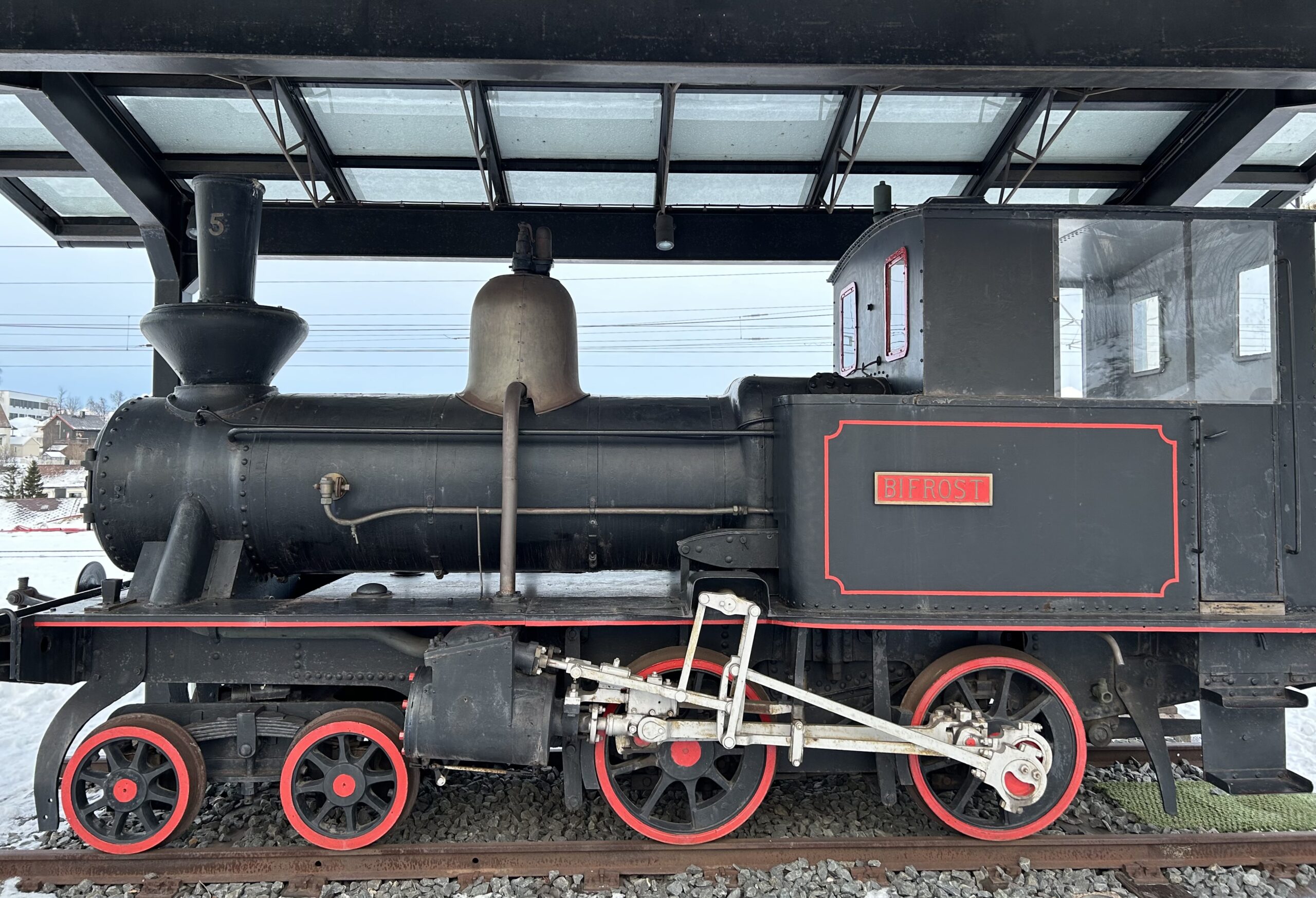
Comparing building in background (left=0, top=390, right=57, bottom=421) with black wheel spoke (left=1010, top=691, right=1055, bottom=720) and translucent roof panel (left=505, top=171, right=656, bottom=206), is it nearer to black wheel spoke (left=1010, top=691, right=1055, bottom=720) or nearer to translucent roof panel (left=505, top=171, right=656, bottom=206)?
translucent roof panel (left=505, top=171, right=656, bottom=206)

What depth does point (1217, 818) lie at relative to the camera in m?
4.61

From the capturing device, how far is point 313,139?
19.4 feet

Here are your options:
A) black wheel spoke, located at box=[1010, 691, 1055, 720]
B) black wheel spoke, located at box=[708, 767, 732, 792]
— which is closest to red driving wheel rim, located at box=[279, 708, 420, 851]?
black wheel spoke, located at box=[708, 767, 732, 792]

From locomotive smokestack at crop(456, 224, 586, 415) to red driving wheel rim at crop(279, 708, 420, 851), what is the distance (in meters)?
1.89

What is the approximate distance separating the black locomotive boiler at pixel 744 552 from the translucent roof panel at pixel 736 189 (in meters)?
2.26

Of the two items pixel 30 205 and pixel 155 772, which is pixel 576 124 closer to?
pixel 30 205

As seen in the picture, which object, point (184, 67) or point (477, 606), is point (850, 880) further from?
point (184, 67)

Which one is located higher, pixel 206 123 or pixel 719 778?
pixel 206 123

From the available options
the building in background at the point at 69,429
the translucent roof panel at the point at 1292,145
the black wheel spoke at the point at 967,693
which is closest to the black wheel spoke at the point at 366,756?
the black wheel spoke at the point at 967,693

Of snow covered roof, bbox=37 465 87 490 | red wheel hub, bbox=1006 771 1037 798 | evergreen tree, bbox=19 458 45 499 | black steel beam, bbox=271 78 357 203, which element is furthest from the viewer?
snow covered roof, bbox=37 465 87 490

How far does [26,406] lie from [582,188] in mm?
18948

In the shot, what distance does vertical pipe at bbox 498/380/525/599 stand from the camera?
3.88 meters

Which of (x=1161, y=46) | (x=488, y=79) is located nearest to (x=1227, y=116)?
(x=1161, y=46)

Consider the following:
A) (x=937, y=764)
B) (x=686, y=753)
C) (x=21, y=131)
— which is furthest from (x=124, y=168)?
(x=937, y=764)
